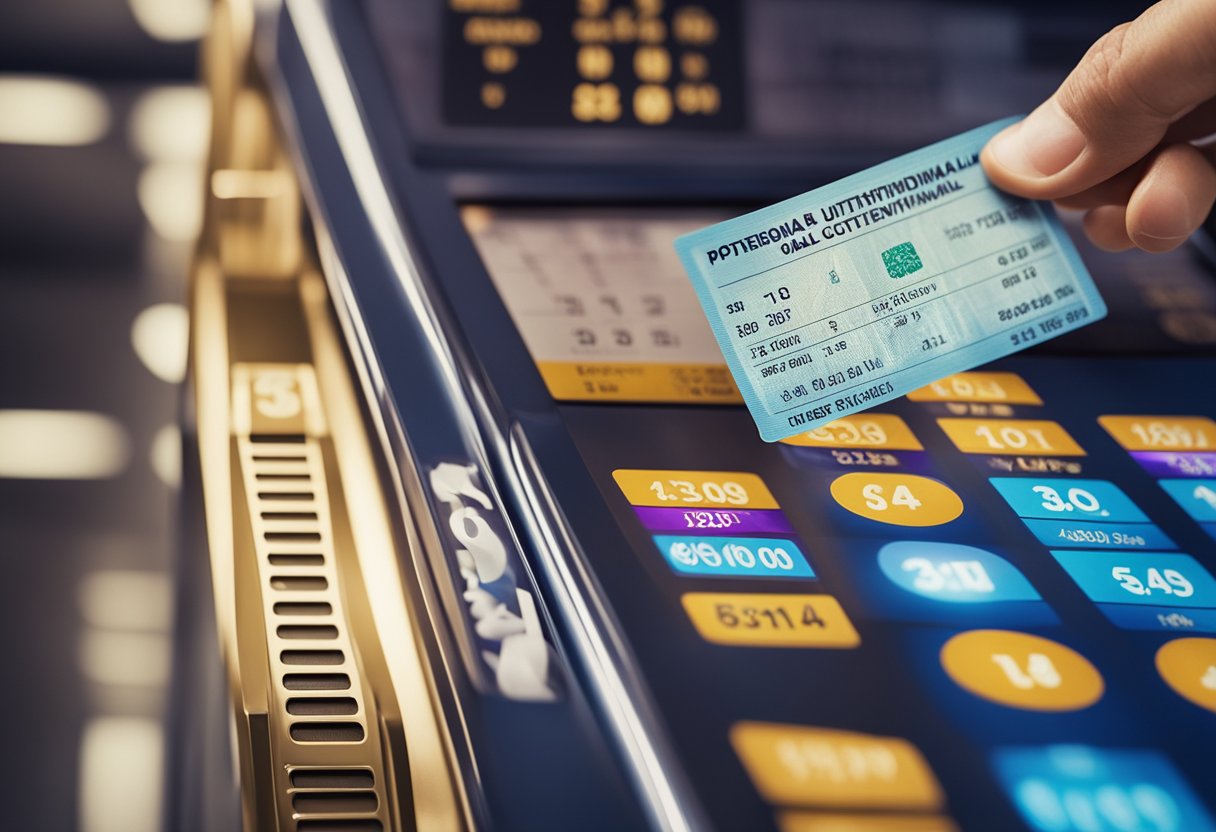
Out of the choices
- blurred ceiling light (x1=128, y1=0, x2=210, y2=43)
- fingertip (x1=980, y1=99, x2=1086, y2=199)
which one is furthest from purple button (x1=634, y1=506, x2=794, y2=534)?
blurred ceiling light (x1=128, y1=0, x2=210, y2=43)

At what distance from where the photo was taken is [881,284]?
2.19 feet

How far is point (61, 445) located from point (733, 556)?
785 mm

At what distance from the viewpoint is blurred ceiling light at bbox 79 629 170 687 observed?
36.4 inches

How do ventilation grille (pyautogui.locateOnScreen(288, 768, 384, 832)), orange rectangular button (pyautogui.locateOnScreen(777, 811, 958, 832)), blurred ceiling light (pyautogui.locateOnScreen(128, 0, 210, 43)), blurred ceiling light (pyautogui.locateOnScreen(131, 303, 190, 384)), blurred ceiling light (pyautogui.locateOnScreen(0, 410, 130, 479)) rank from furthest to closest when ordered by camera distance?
1. blurred ceiling light (pyautogui.locateOnScreen(128, 0, 210, 43))
2. blurred ceiling light (pyautogui.locateOnScreen(131, 303, 190, 384))
3. blurred ceiling light (pyautogui.locateOnScreen(0, 410, 130, 479))
4. ventilation grille (pyautogui.locateOnScreen(288, 768, 384, 832))
5. orange rectangular button (pyautogui.locateOnScreen(777, 811, 958, 832))

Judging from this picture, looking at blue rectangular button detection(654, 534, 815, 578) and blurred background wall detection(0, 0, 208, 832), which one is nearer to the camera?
blue rectangular button detection(654, 534, 815, 578)

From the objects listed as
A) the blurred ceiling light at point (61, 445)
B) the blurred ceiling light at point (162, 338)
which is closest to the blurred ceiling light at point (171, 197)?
the blurred ceiling light at point (162, 338)

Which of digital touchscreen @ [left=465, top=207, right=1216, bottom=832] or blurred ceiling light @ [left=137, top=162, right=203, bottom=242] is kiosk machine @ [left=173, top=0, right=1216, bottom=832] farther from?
blurred ceiling light @ [left=137, top=162, right=203, bottom=242]

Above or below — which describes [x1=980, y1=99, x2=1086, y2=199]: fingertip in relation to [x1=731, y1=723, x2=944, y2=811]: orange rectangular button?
above

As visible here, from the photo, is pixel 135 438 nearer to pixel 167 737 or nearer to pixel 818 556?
pixel 167 737

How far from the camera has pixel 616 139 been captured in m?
0.93

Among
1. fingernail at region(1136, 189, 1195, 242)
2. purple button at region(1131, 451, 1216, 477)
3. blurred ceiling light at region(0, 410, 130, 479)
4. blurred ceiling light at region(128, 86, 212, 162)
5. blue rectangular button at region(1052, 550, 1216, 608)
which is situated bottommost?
blue rectangular button at region(1052, 550, 1216, 608)

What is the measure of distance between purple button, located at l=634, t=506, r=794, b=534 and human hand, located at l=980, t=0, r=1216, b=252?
24 cm

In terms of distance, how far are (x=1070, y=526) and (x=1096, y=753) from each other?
0.54ft

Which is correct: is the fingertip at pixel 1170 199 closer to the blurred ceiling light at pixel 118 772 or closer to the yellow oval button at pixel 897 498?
the yellow oval button at pixel 897 498
